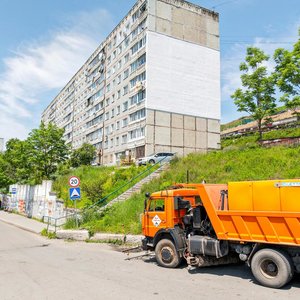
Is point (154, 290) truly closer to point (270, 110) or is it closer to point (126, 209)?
point (126, 209)

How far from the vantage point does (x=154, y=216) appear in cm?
1084

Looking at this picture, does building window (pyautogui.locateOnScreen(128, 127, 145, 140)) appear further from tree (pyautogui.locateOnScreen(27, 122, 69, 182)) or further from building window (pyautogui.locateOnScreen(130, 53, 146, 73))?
tree (pyautogui.locateOnScreen(27, 122, 69, 182))

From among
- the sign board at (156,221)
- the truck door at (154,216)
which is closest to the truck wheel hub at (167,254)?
the truck door at (154,216)

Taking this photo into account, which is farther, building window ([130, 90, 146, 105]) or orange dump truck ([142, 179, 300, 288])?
building window ([130, 90, 146, 105])

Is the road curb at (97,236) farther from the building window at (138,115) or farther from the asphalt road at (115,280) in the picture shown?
the building window at (138,115)

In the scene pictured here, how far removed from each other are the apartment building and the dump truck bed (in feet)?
105

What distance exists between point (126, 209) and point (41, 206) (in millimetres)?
13593

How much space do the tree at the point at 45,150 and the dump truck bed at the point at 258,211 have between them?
89.9 feet

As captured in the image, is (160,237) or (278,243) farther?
(160,237)

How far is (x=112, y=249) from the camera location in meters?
13.6

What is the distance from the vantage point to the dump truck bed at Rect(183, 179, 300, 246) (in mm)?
7574

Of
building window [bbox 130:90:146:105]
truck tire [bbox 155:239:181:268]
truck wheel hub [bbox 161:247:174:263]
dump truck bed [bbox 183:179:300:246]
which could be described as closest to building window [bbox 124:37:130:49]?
building window [bbox 130:90:146:105]

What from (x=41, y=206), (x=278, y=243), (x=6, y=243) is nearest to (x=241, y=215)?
(x=278, y=243)

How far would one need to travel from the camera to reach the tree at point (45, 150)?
3356 cm
